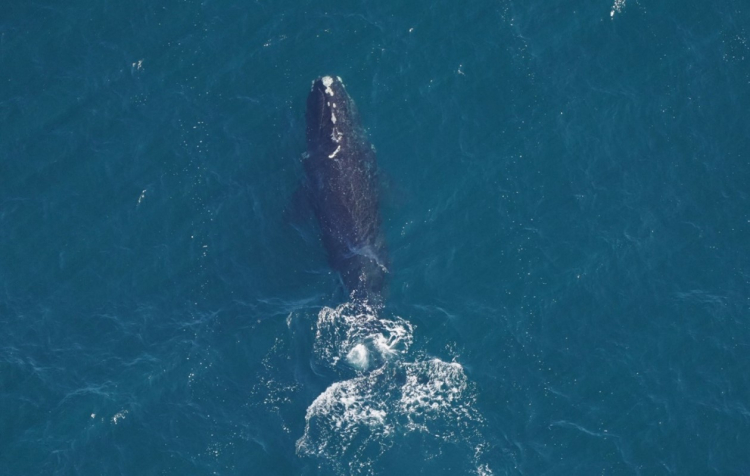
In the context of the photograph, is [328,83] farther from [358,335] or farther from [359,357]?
[359,357]

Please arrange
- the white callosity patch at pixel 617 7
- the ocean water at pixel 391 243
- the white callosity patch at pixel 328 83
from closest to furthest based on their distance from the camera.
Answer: the ocean water at pixel 391 243
the white callosity patch at pixel 328 83
the white callosity patch at pixel 617 7

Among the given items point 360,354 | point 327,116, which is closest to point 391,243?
point 360,354

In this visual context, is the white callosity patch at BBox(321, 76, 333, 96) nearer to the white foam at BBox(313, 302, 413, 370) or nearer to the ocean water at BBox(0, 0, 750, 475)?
the ocean water at BBox(0, 0, 750, 475)

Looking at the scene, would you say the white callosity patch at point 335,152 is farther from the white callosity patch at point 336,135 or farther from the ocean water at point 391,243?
the ocean water at point 391,243

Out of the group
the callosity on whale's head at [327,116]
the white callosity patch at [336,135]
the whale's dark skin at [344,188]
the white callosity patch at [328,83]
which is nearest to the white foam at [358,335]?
the whale's dark skin at [344,188]

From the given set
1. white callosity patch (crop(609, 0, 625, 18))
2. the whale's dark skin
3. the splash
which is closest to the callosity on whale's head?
the whale's dark skin

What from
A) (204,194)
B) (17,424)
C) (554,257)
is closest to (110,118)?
(204,194)
